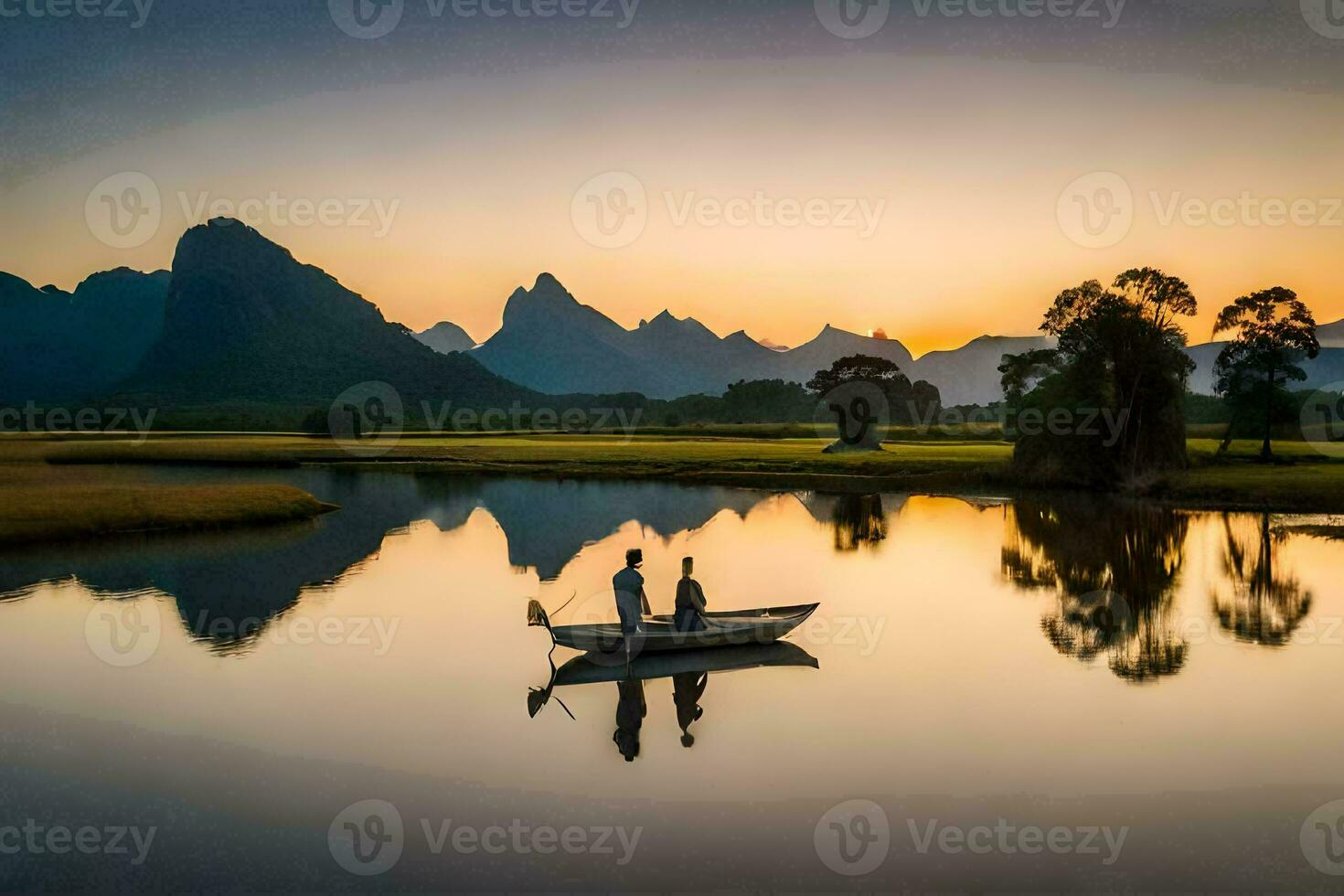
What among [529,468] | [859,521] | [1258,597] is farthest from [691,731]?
[529,468]

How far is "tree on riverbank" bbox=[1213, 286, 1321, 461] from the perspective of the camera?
6588cm

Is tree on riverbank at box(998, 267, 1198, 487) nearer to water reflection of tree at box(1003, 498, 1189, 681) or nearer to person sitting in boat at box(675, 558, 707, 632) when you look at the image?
water reflection of tree at box(1003, 498, 1189, 681)

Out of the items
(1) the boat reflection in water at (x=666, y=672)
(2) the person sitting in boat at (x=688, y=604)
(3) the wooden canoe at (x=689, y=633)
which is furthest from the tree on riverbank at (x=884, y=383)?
(2) the person sitting in boat at (x=688, y=604)

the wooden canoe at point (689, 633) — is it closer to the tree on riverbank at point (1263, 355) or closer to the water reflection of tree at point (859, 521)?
the water reflection of tree at point (859, 521)

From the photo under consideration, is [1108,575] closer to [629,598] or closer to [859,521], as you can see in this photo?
[859,521]

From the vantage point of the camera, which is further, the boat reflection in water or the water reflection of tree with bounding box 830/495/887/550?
the water reflection of tree with bounding box 830/495/887/550

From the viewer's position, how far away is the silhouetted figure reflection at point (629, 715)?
1427 cm

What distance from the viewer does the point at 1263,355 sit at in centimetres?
6788

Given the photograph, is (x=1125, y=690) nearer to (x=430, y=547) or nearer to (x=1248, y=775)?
(x=1248, y=775)

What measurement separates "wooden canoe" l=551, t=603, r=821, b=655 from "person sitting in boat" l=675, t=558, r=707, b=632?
0.15 m

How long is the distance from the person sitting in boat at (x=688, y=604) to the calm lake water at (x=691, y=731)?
3.36ft

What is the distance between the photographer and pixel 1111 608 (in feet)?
77.9

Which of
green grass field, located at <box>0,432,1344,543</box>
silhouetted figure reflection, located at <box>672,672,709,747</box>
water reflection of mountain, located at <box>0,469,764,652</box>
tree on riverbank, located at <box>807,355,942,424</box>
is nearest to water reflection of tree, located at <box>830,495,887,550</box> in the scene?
water reflection of mountain, located at <box>0,469,764,652</box>

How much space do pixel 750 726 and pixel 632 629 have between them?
3.56 metres
